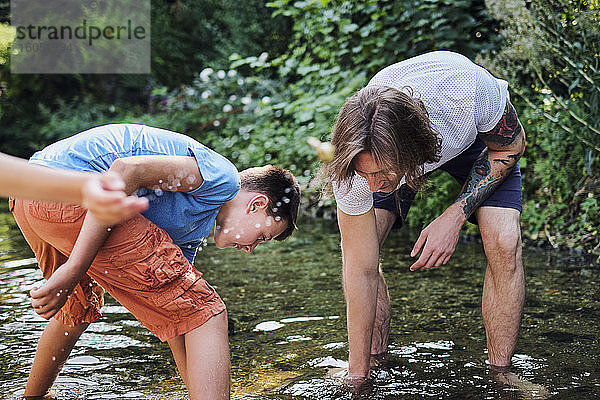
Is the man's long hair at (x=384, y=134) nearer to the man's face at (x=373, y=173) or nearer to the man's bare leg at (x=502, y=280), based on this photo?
the man's face at (x=373, y=173)

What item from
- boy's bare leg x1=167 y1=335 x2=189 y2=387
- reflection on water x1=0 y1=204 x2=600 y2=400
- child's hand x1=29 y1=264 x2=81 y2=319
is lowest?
reflection on water x1=0 y1=204 x2=600 y2=400

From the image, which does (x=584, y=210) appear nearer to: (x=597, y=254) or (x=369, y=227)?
(x=597, y=254)

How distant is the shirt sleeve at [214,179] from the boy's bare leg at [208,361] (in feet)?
1.26

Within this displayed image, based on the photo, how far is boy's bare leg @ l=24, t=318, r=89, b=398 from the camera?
2594 mm

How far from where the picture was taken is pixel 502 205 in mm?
2777

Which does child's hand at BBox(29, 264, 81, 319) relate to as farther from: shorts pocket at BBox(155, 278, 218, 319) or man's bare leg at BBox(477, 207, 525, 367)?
man's bare leg at BBox(477, 207, 525, 367)

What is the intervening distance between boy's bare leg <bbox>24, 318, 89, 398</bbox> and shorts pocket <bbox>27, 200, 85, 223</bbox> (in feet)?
1.88

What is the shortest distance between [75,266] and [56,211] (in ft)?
0.71

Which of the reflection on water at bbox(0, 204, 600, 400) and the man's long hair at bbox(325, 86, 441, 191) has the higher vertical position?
the man's long hair at bbox(325, 86, 441, 191)

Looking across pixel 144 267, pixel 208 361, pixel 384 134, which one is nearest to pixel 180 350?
pixel 208 361

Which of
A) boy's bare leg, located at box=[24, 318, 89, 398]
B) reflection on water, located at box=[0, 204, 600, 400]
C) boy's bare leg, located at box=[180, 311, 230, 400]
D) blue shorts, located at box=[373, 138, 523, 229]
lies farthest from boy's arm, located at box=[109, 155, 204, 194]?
blue shorts, located at box=[373, 138, 523, 229]

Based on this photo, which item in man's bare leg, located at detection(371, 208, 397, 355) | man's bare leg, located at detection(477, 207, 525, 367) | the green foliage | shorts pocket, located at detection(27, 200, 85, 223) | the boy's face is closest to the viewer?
shorts pocket, located at detection(27, 200, 85, 223)

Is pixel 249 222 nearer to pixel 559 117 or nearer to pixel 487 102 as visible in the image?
pixel 487 102

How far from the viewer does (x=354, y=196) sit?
262 centimetres
